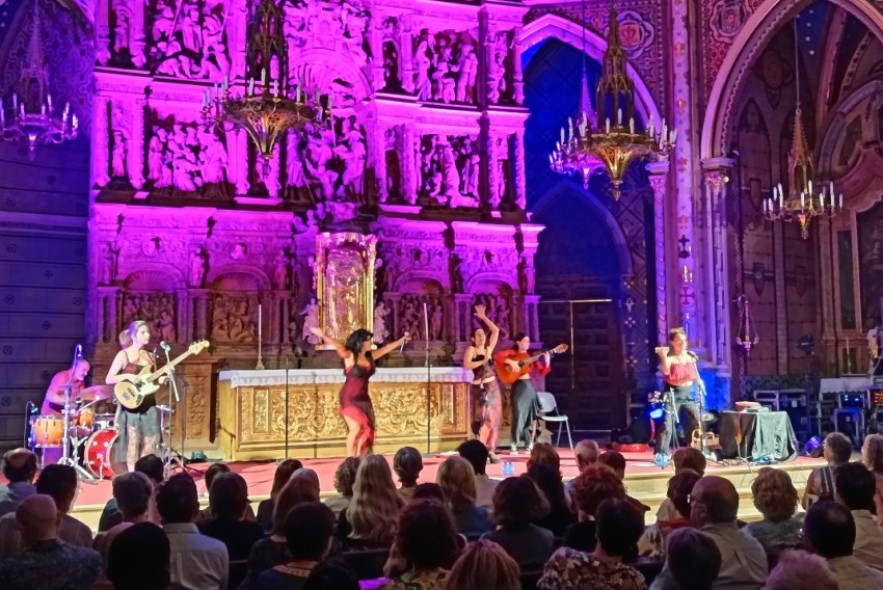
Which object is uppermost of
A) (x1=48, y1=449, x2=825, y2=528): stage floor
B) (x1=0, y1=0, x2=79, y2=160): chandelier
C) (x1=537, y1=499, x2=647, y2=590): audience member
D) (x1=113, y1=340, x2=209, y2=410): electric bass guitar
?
(x1=0, y1=0, x2=79, y2=160): chandelier

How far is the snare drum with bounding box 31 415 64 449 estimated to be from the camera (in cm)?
973

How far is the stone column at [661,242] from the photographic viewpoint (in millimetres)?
15023

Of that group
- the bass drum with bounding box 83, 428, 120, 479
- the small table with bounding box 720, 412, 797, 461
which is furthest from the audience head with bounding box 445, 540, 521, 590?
the small table with bounding box 720, 412, 797, 461

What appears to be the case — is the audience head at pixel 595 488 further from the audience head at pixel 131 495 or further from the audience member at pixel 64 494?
the audience member at pixel 64 494

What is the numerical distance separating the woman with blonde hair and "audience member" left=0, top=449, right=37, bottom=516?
185 cm

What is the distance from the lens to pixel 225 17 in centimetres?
1292

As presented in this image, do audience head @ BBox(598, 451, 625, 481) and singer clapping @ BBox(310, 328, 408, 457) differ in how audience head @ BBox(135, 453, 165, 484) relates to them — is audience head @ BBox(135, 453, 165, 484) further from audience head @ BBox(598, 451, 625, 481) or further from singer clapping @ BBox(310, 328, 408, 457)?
singer clapping @ BBox(310, 328, 408, 457)

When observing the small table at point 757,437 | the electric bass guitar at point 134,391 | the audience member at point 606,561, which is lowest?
the small table at point 757,437

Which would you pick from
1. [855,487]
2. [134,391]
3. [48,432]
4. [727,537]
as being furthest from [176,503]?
[48,432]

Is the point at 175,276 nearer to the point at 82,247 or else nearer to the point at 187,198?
the point at 187,198

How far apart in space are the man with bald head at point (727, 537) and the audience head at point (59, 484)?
117 inches

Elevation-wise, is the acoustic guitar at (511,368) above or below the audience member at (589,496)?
above

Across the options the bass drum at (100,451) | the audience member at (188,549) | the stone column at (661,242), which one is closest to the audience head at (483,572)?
the audience member at (188,549)

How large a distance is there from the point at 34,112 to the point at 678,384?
30.3 ft
